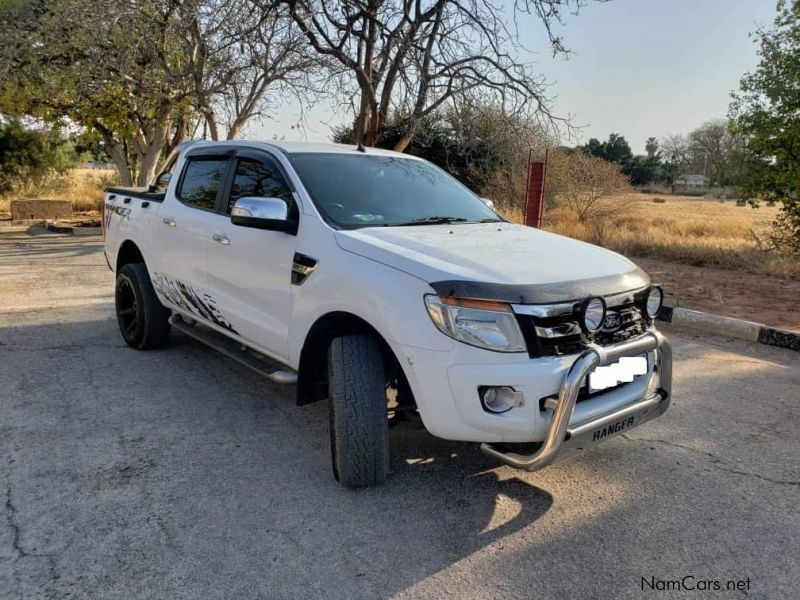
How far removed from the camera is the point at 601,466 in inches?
140

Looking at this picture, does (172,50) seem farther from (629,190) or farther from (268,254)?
(629,190)

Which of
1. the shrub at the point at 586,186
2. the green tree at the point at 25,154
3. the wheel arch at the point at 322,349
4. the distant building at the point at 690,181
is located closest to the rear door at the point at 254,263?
the wheel arch at the point at 322,349

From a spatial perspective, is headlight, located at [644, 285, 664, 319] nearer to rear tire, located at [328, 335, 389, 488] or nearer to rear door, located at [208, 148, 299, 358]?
rear tire, located at [328, 335, 389, 488]

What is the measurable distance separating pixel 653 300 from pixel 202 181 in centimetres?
Result: 340

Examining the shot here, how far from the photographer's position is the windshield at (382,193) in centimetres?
373

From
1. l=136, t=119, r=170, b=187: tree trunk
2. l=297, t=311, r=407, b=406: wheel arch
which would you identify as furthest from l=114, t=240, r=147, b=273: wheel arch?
l=136, t=119, r=170, b=187: tree trunk

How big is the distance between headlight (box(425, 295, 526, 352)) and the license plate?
475 millimetres

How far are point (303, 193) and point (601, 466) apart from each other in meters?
2.37

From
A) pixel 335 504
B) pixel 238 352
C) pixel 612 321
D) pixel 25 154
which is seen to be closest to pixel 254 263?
pixel 238 352

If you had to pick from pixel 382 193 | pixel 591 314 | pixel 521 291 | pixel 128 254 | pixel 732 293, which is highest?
pixel 382 193

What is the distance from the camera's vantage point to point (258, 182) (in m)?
4.19

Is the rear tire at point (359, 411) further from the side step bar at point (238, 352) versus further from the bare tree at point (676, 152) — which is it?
the bare tree at point (676, 152)

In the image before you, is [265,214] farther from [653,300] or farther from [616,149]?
[616,149]

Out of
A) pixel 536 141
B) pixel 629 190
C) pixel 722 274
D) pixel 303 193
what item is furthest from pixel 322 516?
pixel 629 190
